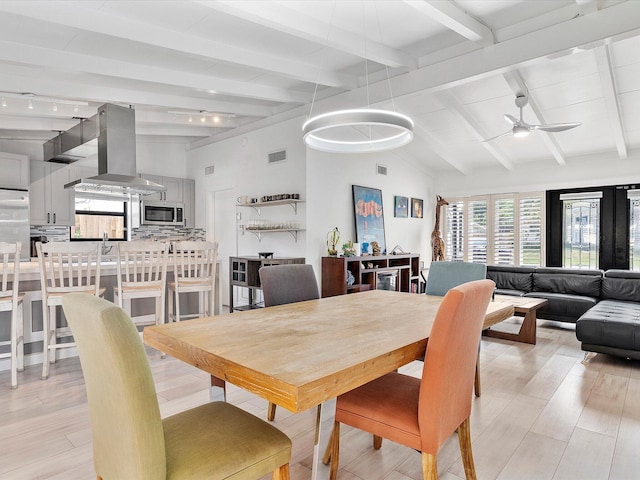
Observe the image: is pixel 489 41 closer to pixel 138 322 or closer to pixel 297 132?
pixel 297 132

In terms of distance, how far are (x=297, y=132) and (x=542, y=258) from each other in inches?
199

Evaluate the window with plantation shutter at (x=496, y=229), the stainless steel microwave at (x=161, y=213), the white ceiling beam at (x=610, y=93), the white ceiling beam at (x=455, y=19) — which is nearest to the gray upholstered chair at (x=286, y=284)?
the white ceiling beam at (x=455, y=19)

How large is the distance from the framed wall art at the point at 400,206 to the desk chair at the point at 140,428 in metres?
6.21

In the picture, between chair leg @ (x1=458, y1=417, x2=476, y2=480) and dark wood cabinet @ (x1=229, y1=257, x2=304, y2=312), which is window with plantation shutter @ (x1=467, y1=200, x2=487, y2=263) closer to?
dark wood cabinet @ (x1=229, y1=257, x2=304, y2=312)

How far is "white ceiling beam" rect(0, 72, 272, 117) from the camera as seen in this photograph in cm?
423

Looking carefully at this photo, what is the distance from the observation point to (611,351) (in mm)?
3600

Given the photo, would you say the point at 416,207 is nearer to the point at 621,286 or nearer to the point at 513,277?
the point at 513,277

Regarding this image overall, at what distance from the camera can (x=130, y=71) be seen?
13.7ft

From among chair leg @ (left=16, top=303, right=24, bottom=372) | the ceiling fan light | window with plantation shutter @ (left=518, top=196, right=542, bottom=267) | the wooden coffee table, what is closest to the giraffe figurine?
window with plantation shutter @ (left=518, top=196, right=542, bottom=267)

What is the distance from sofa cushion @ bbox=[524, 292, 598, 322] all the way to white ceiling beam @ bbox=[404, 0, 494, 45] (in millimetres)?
3220

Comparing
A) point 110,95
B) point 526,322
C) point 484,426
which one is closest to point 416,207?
point 526,322

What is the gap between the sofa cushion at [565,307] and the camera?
478 cm

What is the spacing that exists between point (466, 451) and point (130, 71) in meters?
4.54

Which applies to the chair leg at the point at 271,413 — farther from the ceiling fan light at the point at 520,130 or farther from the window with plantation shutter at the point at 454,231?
the window with plantation shutter at the point at 454,231
